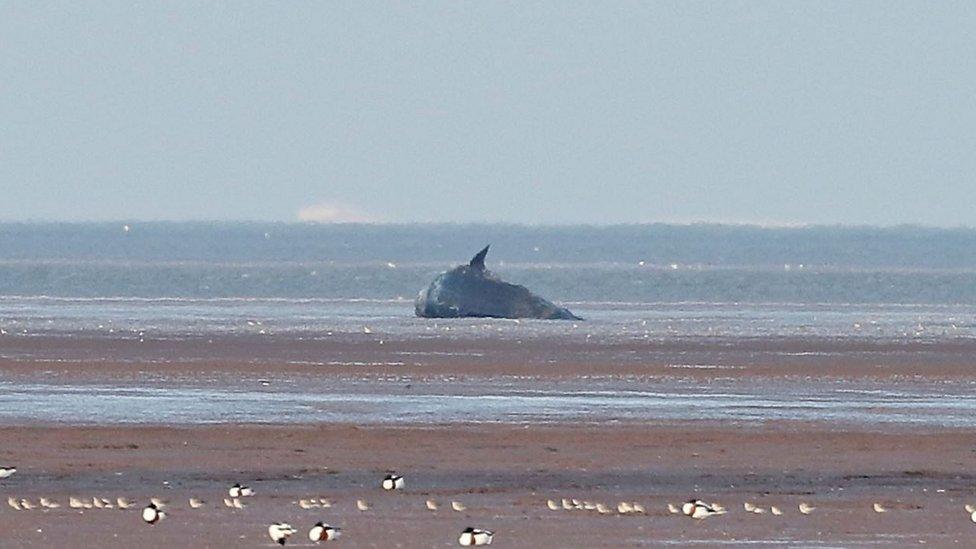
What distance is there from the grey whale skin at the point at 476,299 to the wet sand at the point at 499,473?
1563 centimetres

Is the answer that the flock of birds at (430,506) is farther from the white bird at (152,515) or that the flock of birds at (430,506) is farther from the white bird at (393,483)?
the white bird at (393,483)

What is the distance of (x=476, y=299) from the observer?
45.0 meters

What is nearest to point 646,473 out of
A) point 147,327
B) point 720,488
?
point 720,488

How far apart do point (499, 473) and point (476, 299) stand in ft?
87.4

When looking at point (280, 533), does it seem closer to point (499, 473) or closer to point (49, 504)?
point (49, 504)

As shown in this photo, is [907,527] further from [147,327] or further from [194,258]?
[194,258]

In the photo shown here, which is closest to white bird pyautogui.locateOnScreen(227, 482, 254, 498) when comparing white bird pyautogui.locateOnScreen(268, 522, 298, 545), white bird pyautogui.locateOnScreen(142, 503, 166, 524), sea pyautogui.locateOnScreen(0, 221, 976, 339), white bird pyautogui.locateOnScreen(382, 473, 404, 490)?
white bird pyautogui.locateOnScreen(382, 473, 404, 490)

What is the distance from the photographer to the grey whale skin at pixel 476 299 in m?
44.7

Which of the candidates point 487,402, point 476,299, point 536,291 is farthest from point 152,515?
point 536,291

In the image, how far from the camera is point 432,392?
26.4 m

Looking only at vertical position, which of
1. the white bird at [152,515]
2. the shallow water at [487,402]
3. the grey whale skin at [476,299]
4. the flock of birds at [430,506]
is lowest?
the flock of birds at [430,506]

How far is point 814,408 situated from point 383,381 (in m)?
5.76

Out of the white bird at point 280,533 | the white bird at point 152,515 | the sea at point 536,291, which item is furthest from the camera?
the sea at point 536,291

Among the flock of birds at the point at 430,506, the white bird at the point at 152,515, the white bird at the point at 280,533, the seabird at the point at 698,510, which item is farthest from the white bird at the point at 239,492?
the seabird at the point at 698,510
